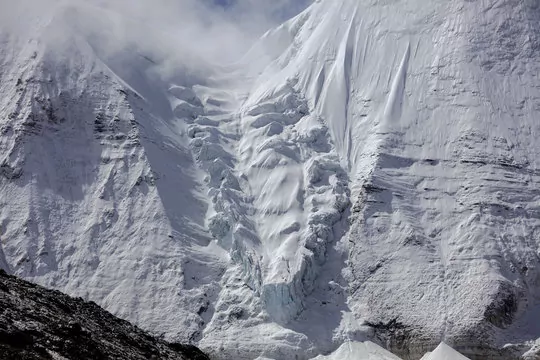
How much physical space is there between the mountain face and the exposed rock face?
31.4 metres

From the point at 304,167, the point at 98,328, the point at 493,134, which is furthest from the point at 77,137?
the point at 98,328

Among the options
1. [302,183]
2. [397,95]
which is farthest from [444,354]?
[397,95]

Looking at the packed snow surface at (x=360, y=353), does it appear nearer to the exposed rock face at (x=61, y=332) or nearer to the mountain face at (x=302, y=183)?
the mountain face at (x=302, y=183)

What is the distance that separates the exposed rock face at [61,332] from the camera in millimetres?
46062

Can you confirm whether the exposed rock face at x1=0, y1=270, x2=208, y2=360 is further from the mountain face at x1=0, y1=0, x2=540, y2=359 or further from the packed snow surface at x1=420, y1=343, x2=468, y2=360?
the mountain face at x1=0, y1=0, x2=540, y2=359

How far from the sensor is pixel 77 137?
109 metres

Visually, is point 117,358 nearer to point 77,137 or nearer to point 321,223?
point 321,223

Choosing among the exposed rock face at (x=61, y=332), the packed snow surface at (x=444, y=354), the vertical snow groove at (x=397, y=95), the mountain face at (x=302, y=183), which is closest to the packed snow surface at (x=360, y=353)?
the mountain face at (x=302, y=183)

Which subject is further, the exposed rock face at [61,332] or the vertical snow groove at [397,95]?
the vertical snow groove at [397,95]

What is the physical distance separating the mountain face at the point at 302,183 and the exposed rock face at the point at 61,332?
3136 cm

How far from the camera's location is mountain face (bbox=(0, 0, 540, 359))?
3654 inches

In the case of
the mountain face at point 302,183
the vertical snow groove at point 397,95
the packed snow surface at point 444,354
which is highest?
the vertical snow groove at point 397,95

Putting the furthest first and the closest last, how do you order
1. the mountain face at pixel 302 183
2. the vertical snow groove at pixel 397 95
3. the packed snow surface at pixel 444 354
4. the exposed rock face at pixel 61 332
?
the vertical snow groove at pixel 397 95 → the mountain face at pixel 302 183 → the packed snow surface at pixel 444 354 → the exposed rock face at pixel 61 332

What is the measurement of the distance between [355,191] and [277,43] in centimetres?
3435
